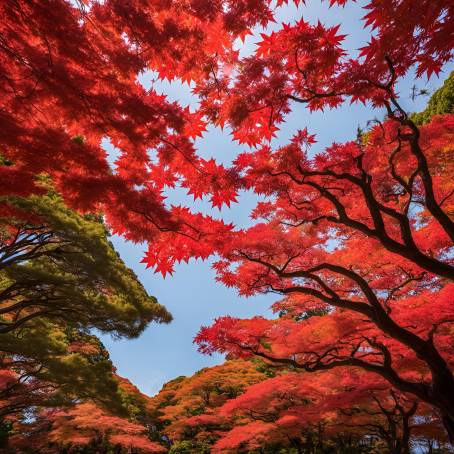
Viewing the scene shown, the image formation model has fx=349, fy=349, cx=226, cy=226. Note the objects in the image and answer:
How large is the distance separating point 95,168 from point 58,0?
1.76 meters

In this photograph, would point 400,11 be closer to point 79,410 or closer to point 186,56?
point 186,56

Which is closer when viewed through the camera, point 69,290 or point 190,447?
point 69,290

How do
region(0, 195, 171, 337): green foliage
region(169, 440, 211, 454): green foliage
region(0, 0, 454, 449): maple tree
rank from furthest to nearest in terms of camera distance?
1. region(169, 440, 211, 454): green foliage
2. region(0, 195, 171, 337): green foliage
3. region(0, 0, 454, 449): maple tree

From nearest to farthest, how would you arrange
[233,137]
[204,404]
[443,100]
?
[233,137], [443,100], [204,404]

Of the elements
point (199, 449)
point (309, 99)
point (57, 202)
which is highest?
point (57, 202)

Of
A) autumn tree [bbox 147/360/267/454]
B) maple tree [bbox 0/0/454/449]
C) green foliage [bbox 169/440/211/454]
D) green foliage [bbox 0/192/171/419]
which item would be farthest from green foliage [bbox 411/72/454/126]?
green foliage [bbox 169/440/211/454]

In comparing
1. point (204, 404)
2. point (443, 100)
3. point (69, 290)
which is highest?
point (443, 100)

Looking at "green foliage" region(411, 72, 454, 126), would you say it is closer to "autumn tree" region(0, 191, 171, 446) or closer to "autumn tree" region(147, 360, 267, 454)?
"autumn tree" region(0, 191, 171, 446)

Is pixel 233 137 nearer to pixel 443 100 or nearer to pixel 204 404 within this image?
pixel 443 100

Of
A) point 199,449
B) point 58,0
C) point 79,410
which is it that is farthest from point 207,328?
point 199,449

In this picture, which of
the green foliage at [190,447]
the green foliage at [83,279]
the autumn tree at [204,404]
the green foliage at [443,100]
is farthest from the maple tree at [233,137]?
the green foliage at [190,447]

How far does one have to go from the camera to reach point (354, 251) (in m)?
7.81

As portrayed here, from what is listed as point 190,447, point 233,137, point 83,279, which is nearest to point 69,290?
point 83,279

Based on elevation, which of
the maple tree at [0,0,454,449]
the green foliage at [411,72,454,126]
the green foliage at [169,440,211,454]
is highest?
the green foliage at [411,72,454,126]
